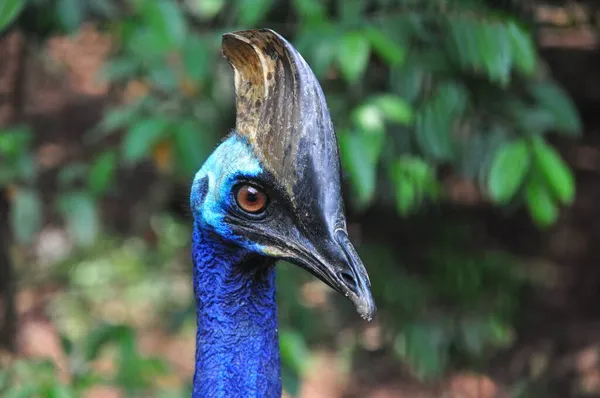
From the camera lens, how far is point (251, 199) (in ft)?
5.19

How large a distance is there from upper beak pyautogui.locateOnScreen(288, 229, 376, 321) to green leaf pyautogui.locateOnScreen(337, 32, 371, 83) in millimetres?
991

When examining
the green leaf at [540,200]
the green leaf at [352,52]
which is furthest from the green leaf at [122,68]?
the green leaf at [540,200]

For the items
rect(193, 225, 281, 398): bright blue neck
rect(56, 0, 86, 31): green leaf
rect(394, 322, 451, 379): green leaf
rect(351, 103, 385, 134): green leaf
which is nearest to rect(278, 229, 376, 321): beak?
rect(193, 225, 281, 398): bright blue neck

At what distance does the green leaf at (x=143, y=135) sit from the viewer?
2.65 metres

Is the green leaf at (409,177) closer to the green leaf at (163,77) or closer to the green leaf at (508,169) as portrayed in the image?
the green leaf at (508,169)

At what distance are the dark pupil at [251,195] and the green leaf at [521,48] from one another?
48.9 inches

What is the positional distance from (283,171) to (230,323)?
35 cm

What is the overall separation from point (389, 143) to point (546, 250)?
1.71m

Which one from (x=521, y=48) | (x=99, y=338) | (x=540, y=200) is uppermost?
(x=521, y=48)

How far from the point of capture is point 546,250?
4.37 metres

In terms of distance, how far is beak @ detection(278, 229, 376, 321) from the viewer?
4.84 feet

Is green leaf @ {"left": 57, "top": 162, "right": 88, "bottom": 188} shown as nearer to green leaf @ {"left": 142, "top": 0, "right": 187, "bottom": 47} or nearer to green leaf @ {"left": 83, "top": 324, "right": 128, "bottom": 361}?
green leaf @ {"left": 83, "top": 324, "right": 128, "bottom": 361}

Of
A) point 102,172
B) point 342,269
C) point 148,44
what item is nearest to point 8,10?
point 148,44

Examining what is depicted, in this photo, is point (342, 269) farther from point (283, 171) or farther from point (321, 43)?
point (321, 43)
